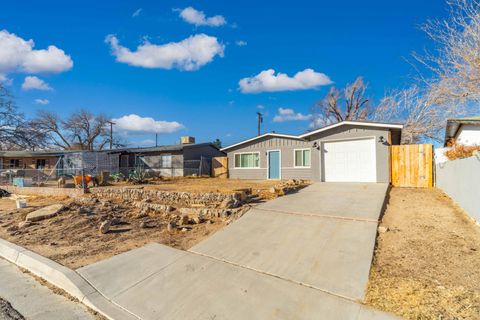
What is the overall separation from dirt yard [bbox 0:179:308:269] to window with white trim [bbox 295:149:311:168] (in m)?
6.00

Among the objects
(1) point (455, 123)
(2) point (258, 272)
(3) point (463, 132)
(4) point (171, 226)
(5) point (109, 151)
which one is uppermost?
(1) point (455, 123)

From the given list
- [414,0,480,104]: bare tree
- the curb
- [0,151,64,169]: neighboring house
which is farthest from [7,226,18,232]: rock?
[0,151,64,169]: neighboring house

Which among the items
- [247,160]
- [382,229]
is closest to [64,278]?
[382,229]

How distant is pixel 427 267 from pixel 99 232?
24.0 ft

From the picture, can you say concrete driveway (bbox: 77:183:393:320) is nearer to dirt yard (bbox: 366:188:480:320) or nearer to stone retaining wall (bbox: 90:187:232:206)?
dirt yard (bbox: 366:188:480:320)

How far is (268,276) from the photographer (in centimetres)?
418

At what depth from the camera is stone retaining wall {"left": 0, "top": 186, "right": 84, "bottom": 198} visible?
12.6 meters

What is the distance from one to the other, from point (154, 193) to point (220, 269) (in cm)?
636

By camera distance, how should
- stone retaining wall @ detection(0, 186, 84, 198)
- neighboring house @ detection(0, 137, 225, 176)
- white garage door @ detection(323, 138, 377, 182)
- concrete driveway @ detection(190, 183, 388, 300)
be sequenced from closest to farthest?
concrete driveway @ detection(190, 183, 388, 300)
white garage door @ detection(323, 138, 377, 182)
stone retaining wall @ detection(0, 186, 84, 198)
neighboring house @ detection(0, 137, 225, 176)

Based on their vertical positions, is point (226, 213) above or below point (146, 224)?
above

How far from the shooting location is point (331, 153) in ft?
42.3

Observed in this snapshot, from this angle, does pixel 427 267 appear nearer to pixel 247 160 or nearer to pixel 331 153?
pixel 331 153

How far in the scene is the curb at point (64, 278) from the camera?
3.58 m

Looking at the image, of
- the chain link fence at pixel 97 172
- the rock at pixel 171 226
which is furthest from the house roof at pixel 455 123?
the chain link fence at pixel 97 172
